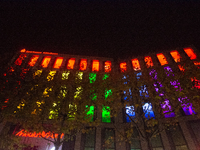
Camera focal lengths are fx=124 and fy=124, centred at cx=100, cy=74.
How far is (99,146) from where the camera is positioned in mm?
18391

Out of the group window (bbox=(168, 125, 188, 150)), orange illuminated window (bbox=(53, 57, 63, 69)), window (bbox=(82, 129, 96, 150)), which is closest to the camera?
window (bbox=(168, 125, 188, 150))

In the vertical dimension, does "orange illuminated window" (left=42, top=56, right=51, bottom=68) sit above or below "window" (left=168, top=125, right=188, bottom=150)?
above

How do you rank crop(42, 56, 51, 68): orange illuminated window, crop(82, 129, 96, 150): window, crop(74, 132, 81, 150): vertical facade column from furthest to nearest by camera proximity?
crop(42, 56, 51, 68): orange illuminated window, crop(82, 129, 96, 150): window, crop(74, 132, 81, 150): vertical facade column

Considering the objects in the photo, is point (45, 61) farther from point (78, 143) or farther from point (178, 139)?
point (178, 139)

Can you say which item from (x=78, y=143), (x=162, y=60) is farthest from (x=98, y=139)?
(x=162, y=60)

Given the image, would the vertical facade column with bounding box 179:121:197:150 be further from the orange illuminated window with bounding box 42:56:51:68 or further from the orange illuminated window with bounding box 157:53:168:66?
the orange illuminated window with bounding box 42:56:51:68

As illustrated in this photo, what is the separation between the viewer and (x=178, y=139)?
17406 mm

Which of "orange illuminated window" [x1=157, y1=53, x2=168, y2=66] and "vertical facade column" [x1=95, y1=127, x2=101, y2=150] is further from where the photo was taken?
"orange illuminated window" [x1=157, y1=53, x2=168, y2=66]

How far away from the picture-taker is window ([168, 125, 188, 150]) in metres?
16.8

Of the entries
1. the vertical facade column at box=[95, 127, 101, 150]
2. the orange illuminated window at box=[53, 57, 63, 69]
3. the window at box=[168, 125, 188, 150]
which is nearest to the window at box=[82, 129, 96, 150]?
the vertical facade column at box=[95, 127, 101, 150]

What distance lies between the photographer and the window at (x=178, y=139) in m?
16.8

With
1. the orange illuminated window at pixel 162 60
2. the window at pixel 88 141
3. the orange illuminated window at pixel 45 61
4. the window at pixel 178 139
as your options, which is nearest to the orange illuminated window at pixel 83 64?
the orange illuminated window at pixel 45 61

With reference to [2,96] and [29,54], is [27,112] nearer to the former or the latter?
[2,96]

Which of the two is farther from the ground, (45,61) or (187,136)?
(45,61)
